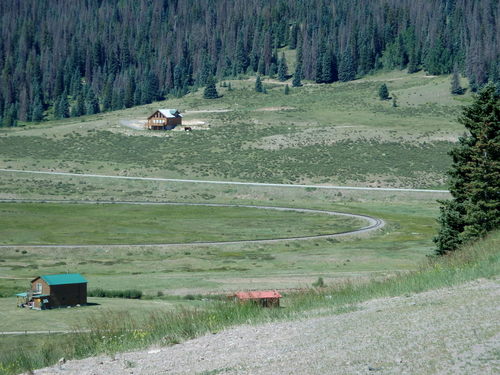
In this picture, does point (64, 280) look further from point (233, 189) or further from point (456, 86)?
point (456, 86)

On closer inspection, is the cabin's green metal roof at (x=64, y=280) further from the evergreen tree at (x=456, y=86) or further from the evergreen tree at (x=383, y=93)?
the evergreen tree at (x=456, y=86)

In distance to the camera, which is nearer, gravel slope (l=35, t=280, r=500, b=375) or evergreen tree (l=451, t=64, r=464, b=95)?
gravel slope (l=35, t=280, r=500, b=375)

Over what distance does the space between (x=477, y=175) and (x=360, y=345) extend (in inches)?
1016

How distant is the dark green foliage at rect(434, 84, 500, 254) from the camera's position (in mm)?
34969

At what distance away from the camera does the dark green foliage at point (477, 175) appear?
34969 millimetres

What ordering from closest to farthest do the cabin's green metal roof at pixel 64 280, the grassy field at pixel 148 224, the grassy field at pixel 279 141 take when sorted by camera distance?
1. the cabin's green metal roof at pixel 64 280
2. the grassy field at pixel 148 224
3. the grassy field at pixel 279 141

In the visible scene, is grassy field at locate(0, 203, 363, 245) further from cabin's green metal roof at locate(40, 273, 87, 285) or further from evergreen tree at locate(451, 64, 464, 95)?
evergreen tree at locate(451, 64, 464, 95)

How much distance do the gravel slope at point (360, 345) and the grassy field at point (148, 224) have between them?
2296 inches

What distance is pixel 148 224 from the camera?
84000 mm

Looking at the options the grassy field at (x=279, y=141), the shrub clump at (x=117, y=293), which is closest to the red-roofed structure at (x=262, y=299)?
the shrub clump at (x=117, y=293)

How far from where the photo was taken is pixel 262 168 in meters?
130

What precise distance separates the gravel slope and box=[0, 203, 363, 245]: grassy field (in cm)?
5831

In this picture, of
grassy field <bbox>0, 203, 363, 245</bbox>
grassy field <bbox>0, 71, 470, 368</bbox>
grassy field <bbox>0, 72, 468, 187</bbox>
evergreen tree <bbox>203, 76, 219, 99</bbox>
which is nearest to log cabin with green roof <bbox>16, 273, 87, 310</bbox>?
grassy field <bbox>0, 71, 470, 368</bbox>

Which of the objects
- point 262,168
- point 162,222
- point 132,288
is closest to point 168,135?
point 262,168
